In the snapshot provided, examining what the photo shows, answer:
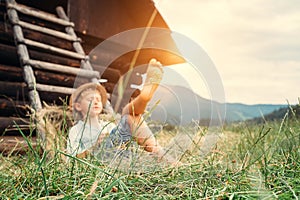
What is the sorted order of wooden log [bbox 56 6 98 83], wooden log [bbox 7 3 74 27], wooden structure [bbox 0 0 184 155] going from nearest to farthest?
1. wooden structure [bbox 0 0 184 155]
2. wooden log [bbox 7 3 74 27]
3. wooden log [bbox 56 6 98 83]

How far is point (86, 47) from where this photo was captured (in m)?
6.69

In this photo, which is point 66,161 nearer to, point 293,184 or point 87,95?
point 293,184

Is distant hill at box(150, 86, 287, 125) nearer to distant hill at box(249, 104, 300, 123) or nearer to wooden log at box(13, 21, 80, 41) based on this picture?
distant hill at box(249, 104, 300, 123)

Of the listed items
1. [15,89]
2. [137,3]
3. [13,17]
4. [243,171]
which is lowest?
[15,89]

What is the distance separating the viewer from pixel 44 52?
4559 millimetres

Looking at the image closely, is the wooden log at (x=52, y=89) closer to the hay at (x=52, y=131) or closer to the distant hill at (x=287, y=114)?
the hay at (x=52, y=131)

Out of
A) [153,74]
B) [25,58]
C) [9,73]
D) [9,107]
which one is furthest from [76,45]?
[153,74]

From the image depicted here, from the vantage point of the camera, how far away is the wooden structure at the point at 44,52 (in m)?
3.93

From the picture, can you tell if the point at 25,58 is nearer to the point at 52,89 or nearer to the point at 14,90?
the point at 52,89

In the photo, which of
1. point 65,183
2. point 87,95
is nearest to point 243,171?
point 65,183

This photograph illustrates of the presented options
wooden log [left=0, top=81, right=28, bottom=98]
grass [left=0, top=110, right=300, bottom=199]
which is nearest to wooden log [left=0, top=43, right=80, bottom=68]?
wooden log [left=0, top=81, right=28, bottom=98]

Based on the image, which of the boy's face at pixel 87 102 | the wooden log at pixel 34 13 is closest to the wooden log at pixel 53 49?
the wooden log at pixel 34 13

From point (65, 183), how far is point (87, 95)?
1.86m

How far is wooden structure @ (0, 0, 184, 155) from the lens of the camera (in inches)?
155
